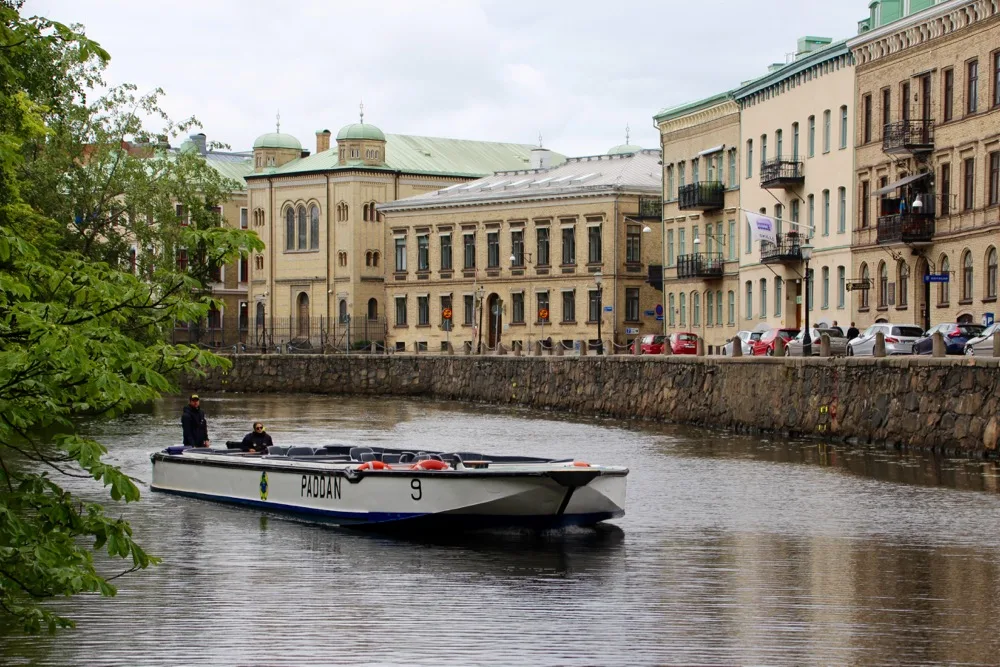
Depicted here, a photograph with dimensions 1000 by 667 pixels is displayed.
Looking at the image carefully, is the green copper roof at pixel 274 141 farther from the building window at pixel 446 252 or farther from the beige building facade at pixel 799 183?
the beige building facade at pixel 799 183

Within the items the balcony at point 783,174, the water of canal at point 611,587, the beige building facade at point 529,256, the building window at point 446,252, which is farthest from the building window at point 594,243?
the water of canal at point 611,587

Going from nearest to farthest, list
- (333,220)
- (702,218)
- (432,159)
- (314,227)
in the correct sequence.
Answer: (702,218) → (333,220) → (314,227) → (432,159)

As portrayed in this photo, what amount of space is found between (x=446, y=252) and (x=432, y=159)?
1547 cm

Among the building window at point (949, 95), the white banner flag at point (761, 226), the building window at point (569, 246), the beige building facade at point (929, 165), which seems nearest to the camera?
the beige building facade at point (929, 165)

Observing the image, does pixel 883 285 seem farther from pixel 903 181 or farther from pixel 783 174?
pixel 783 174

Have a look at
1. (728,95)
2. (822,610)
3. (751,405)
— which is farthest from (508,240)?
(822,610)

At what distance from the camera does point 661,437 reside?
5162cm

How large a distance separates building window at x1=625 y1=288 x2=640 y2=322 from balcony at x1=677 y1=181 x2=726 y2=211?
15028 millimetres

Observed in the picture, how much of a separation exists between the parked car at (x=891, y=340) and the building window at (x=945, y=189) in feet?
25.0

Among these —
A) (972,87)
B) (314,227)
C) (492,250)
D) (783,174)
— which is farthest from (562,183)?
(972,87)

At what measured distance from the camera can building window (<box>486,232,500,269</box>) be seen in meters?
110

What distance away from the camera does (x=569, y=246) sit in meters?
106

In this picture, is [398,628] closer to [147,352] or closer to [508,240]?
[147,352]

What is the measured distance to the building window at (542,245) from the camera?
107188 mm
